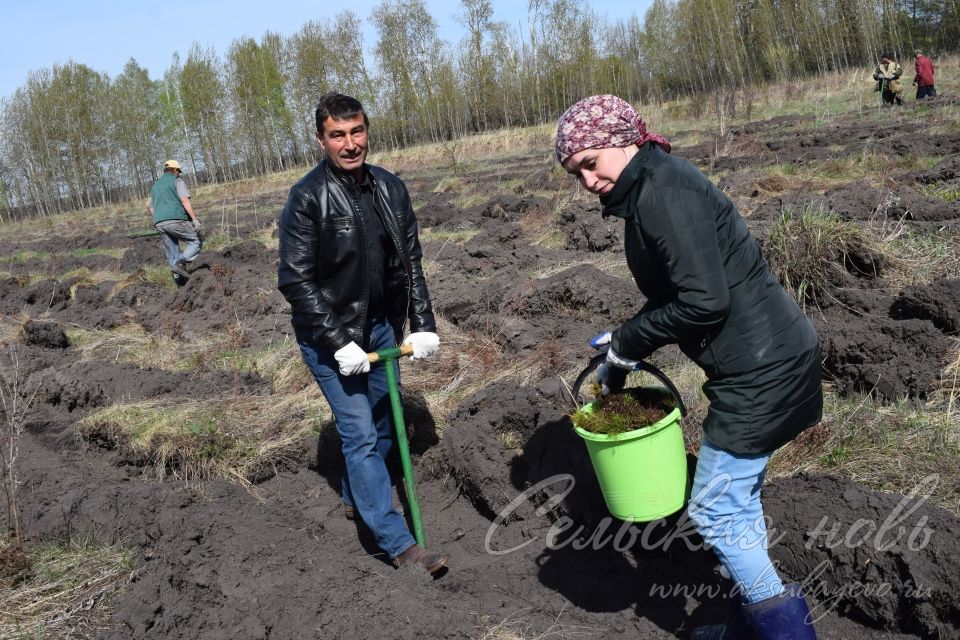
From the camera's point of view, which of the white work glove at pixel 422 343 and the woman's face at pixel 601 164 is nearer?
the woman's face at pixel 601 164

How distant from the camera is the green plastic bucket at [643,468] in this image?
8.37 feet

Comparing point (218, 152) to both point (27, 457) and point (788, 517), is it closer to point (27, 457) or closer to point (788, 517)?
point (27, 457)

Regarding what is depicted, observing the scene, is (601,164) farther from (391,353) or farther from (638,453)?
(391,353)

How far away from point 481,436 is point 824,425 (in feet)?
5.84

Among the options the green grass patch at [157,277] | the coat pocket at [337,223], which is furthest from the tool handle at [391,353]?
the green grass patch at [157,277]

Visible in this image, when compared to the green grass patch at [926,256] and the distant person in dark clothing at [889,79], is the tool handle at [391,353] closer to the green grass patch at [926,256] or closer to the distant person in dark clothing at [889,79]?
the green grass patch at [926,256]

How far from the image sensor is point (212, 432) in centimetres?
466

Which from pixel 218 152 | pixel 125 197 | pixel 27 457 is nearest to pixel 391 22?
pixel 218 152

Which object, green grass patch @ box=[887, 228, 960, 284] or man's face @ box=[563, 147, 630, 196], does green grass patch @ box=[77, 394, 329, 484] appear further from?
green grass patch @ box=[887, 228, 960, 284]

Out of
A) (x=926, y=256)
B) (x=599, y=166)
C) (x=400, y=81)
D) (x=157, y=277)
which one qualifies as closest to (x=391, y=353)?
(x=599, y=166)

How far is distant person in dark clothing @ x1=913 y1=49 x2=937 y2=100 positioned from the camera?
59.0ft

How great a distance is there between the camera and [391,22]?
41750 mm

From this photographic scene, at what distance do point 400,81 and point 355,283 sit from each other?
4091 cm

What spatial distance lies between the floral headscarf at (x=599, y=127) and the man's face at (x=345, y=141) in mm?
1143
